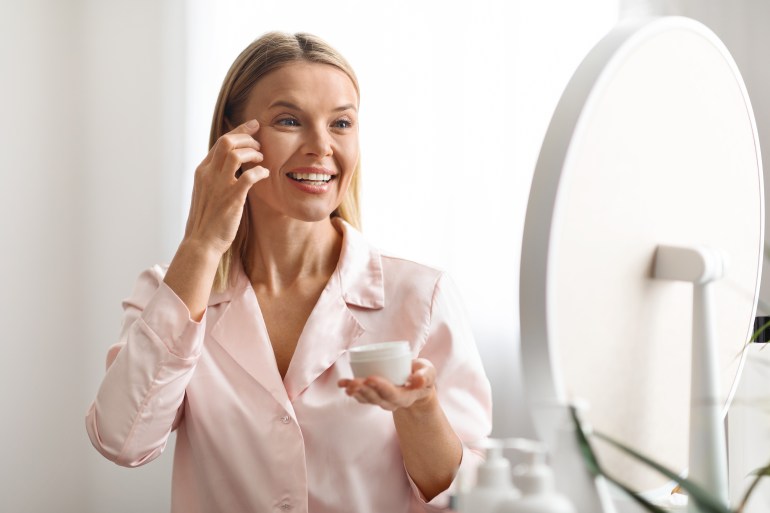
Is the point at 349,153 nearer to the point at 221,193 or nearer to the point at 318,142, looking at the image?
the point at 318,142

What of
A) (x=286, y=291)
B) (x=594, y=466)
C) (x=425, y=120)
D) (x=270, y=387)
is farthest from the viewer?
(x=425, y=120)

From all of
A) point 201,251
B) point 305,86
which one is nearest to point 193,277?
point 201,251

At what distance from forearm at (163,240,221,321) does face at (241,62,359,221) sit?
7.4 inches

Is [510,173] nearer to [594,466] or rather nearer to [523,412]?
[523,412]

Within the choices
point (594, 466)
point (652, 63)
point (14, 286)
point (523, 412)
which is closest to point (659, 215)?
point (652, 63)

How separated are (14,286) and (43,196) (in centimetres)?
30

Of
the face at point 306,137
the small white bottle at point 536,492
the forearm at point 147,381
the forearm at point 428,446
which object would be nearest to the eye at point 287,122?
the face at point 306,137

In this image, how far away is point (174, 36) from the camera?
2.98 m

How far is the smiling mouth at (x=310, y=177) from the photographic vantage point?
4.93 feet

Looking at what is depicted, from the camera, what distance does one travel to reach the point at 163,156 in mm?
2996

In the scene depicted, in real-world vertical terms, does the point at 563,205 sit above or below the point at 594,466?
above

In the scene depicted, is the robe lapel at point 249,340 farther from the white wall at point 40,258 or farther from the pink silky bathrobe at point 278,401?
the white wall at point 40,258

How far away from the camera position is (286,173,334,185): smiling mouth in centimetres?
150

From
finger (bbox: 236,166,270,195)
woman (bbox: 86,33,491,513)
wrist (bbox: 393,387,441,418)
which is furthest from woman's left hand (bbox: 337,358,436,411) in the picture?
finger (bbox: 236,166,270,195)
